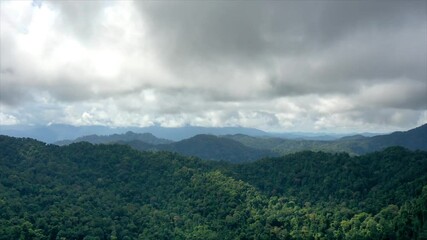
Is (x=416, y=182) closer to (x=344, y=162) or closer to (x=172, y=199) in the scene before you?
(x=344, y=162)

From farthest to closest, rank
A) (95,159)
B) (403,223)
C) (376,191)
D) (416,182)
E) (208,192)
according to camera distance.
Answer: (95,159) < (208,192) < (376,191) < (416,182) < (403,223)

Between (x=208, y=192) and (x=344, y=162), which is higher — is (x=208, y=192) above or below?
below

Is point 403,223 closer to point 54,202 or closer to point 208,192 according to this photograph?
point 208,192

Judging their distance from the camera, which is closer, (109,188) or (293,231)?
(293,231)

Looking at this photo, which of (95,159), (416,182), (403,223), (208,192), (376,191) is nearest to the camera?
(403,223)

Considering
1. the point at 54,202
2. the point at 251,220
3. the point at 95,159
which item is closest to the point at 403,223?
the point at 251,220

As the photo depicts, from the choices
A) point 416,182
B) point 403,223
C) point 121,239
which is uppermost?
point 416,182
